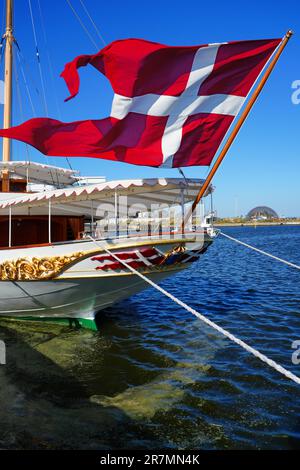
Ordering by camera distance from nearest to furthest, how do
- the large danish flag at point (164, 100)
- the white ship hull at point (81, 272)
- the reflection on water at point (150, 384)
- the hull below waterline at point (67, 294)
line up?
the reflection on water at point (150, 384) → the large danish flag at point (164, 100) → the white ship hull at point (81, 272) → the hull below waterline at point (67, 294)

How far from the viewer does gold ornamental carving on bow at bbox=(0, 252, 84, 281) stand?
989 centimetres

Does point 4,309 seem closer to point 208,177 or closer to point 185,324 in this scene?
point 185,324

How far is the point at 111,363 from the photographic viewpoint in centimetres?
903

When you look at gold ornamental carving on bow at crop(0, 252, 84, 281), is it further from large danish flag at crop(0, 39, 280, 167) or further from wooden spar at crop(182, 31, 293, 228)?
wooden spar at crop(182, 31, 293, 228)

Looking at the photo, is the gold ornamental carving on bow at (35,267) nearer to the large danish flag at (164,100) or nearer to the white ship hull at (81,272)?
the white ship hull at (81,272)

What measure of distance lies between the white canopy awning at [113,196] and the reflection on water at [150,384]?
395 cm

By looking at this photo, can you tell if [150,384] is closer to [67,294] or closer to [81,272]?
[81,272]

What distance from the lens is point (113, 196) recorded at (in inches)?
411

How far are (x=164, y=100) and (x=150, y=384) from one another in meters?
6.12

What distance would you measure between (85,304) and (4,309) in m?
2.88

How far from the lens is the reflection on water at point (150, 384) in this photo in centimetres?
601

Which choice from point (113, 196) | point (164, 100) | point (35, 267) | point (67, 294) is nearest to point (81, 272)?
point (67, 294)

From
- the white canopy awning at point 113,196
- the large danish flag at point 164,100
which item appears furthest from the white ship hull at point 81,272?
the large danish flag at point 164,100
